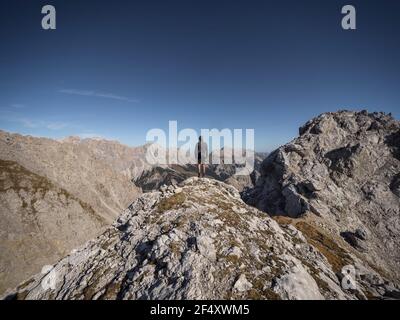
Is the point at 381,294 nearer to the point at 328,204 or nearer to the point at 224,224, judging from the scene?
the point at 224,224

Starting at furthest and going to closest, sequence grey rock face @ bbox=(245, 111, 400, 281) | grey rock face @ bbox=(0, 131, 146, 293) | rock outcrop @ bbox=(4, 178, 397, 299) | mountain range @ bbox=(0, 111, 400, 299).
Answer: grey rock face @ bbox=(0, 131, 146, 293)
grey rock face @ bbox=(245, 111, 400, 281)
mountain range @ bbox=(0, 111, 400, 299)
rock outcrop @ bbox=(4, 178, 397, 299)

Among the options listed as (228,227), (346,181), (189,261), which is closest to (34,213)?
(228,227)

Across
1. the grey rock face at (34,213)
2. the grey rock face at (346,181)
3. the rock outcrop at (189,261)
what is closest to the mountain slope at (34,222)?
the grey rock face at (34,213)

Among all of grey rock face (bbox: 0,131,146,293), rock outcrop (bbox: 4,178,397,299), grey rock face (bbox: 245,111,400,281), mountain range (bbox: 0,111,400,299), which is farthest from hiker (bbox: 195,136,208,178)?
grey rock face (bbox: 0,131,146,293)

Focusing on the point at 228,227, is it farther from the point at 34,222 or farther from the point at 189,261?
the point at 34,222

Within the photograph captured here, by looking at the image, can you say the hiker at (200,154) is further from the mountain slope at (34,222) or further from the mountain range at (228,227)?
the mountain slope at (34,222)

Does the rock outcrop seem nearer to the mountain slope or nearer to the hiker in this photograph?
the hiker
